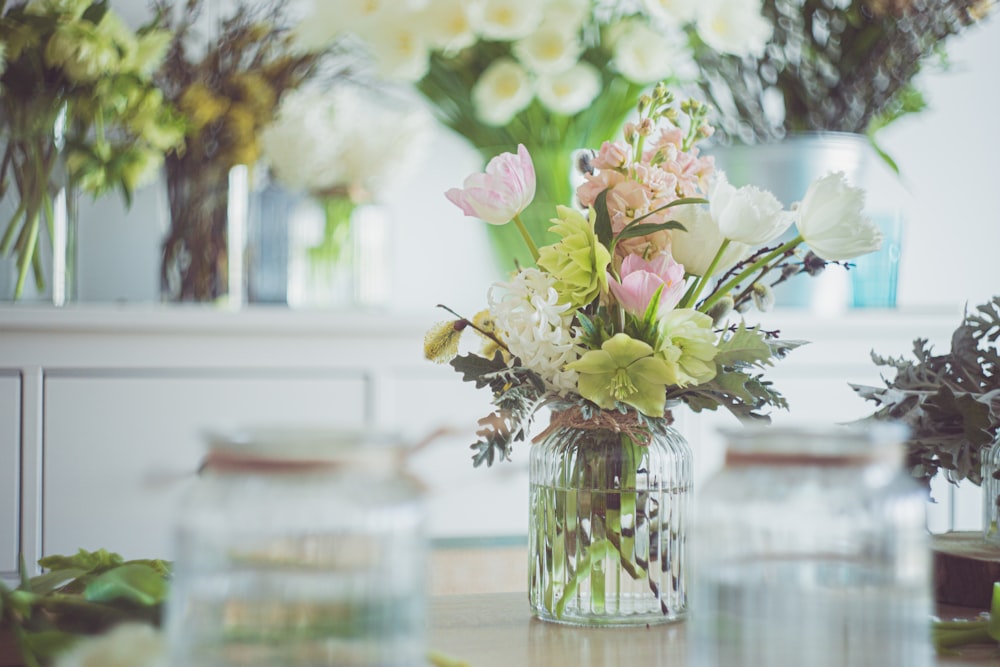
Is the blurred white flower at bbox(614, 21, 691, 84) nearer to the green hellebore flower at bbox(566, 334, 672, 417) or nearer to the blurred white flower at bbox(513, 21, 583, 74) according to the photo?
the blurred white flower at bbox(513, 21, 583, 74)

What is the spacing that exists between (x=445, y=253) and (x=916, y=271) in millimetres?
908

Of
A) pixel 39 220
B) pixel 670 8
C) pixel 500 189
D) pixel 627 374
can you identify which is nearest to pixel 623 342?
pixel 627 374

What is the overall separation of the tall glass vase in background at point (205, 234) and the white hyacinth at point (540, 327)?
1015 mm

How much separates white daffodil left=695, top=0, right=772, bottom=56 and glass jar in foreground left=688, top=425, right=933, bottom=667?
3.26ft

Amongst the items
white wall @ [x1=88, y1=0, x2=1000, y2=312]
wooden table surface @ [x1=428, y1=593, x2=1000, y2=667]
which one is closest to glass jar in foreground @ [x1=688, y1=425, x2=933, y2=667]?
wooden table surface @ [x1=428, y1=593, x2=1000, y2=667]

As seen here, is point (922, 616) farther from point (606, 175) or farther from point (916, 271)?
point (916, 271)

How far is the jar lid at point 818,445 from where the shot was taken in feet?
1.46

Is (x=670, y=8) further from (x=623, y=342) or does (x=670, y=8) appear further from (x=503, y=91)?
(x=623, y=342)

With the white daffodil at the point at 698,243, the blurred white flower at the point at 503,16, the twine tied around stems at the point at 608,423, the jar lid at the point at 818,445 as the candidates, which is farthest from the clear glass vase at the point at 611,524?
the blurred white flower at the point at 503,16

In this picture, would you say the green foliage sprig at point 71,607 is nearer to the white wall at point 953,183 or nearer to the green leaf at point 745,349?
the green leaf at point 745,349

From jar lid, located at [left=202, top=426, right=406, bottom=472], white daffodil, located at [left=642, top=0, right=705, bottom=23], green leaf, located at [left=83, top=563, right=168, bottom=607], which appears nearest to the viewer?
jar lid, located at [left=202, top=426, right=406, bottom=472]

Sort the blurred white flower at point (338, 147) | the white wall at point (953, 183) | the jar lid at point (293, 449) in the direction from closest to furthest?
1. the jar lid at point (293, 449)
2. the blurred white flower at point (338, 147)
3. the white wall at point (953, 183)

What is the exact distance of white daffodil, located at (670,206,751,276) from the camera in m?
0.66

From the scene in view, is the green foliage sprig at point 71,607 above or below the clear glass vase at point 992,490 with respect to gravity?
below
